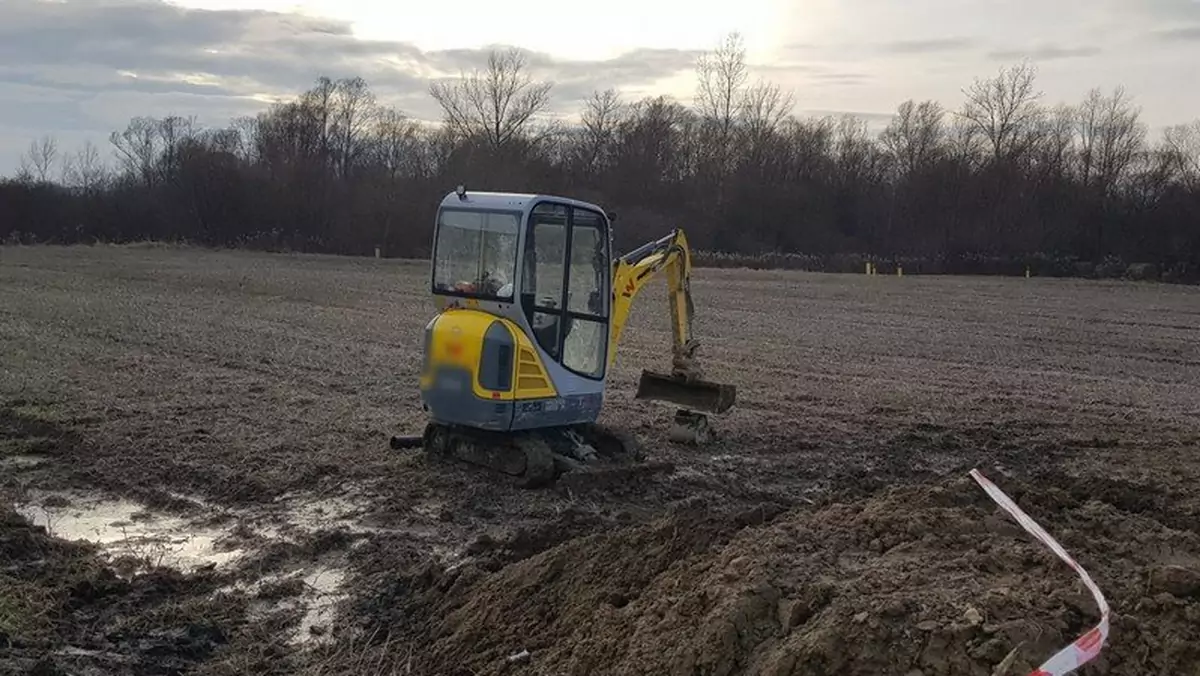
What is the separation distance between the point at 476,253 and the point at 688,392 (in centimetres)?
290

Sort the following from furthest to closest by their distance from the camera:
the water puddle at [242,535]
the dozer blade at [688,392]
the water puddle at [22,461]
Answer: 1. the dozer blade at [688,392]
2. the water puddle at [22,461]
3. the water puddle at [242,535]

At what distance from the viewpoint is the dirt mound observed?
166 inches

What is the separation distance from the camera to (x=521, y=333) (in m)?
9.27

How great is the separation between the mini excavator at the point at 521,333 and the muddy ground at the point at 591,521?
0.47 metres

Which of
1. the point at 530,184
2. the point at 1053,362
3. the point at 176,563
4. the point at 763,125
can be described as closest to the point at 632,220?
the point at 530,184

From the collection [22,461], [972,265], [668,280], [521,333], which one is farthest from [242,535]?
[972,265]

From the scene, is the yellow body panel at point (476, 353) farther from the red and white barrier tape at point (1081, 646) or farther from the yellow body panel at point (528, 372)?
the red and white barrier tape at point (1081, 646)

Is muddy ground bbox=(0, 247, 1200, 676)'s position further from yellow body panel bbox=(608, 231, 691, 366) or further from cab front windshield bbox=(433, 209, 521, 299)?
cab front windshield bbox=(433, 209, 521, 299)

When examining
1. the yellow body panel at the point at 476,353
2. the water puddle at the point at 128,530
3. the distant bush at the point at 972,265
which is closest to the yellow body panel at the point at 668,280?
the yellow body panel at the point at 476,353

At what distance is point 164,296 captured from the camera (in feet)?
89.3

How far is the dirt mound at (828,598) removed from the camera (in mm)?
4223

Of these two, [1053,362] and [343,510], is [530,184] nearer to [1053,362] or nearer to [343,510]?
[1053,362]

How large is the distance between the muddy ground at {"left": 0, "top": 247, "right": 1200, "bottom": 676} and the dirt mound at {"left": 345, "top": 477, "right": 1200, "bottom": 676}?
0.06 feet

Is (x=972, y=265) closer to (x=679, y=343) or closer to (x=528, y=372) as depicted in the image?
(x=679, y=343)
